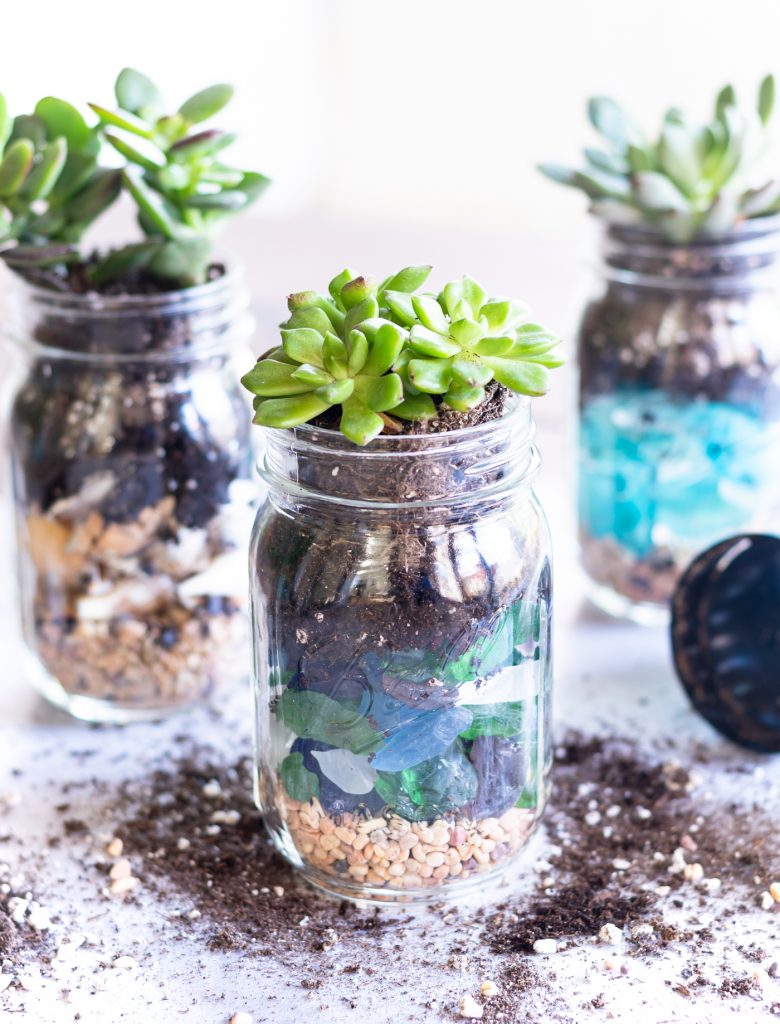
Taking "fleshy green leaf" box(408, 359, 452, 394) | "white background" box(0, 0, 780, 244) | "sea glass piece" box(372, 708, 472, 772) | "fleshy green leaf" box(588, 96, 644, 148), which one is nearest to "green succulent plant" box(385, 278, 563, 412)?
"fleshy green leaf" box(408, 359, 452, 394)

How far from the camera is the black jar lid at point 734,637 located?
114cm

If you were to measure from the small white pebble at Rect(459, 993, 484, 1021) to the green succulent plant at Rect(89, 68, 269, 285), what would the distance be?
2.01ft

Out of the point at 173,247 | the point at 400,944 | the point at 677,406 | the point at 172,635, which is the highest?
the point at 173,247

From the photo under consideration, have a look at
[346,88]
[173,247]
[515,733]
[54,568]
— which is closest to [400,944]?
[515,733]

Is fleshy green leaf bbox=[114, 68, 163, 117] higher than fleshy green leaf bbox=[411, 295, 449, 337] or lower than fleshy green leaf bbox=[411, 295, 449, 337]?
higher

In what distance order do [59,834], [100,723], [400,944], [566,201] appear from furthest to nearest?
[566,201] → [100,723] → [59,834] → [400,944]

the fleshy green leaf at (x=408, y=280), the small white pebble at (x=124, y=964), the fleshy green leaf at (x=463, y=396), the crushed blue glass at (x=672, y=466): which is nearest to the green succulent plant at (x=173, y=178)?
the fleshy green leaf at (x=408, y=280)

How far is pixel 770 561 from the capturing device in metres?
1.15

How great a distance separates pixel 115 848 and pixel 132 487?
0.29 m

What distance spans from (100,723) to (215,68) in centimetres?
140

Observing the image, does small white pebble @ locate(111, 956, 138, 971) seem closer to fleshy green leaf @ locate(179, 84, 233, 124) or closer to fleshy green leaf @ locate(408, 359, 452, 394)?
fleshy green leaf @ locate(408, 359, 452, 394)

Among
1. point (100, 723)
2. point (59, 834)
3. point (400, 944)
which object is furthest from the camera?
point (100, 723)

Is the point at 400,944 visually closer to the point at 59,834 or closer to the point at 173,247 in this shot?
the point at 59,834

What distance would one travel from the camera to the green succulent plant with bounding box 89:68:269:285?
1.08 meters
